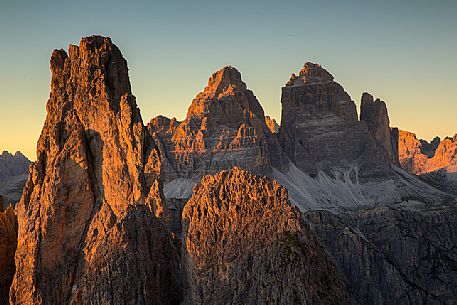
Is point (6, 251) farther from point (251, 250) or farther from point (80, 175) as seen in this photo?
point (251, 250)

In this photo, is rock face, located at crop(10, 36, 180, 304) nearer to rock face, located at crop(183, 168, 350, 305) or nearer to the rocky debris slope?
rock face, located at crop(183, 168, 350, 305)

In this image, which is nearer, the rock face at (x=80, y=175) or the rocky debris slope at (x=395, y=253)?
the rock face at (x=80, y=175)

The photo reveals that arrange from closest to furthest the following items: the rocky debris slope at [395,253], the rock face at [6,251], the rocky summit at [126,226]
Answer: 1. the rocky summit at [126,226]
2. the rock face at [6,251]
3. the rocky debris slope at [395,253]

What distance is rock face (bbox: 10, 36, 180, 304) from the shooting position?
60438mm

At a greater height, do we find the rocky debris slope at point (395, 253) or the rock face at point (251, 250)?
the rock face at point (251, 250)

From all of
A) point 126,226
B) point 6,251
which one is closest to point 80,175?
point 6,251

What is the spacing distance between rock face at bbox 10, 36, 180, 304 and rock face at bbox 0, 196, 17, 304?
458cm

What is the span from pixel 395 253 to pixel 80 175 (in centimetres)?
9574

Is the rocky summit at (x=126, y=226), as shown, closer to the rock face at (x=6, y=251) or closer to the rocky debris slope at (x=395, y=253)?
the rock face at (x=6, y=251)

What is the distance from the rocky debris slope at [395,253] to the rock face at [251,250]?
2636 inches

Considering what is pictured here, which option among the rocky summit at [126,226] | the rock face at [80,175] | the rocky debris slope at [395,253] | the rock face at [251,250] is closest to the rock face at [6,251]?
the rocky summit at [126,226]

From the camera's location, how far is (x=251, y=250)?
4016 centimetres

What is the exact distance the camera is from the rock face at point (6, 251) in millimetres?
64900

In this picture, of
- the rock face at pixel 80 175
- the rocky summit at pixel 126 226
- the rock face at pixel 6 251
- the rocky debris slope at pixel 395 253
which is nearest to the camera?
the rocky summit at pixel 126 226
